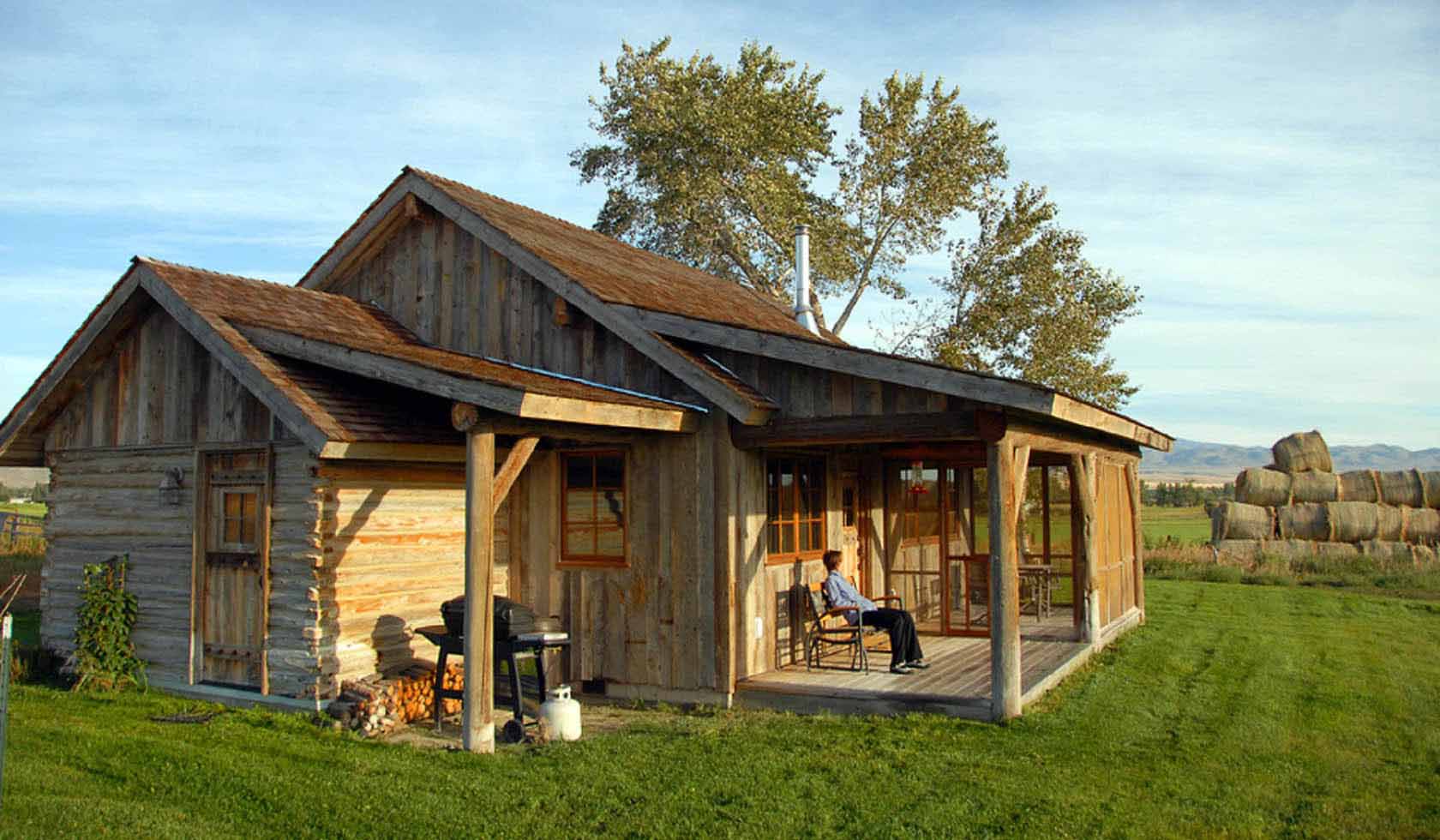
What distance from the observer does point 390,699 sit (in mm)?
8828

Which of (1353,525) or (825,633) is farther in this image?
(1353,525)

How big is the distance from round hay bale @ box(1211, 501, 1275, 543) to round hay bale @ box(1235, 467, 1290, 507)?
41cm

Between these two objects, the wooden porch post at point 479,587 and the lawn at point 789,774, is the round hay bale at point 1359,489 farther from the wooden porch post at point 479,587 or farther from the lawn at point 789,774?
the wooden porch post at point 479,587

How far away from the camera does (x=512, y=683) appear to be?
861 cm

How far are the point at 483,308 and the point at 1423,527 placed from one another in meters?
22.6

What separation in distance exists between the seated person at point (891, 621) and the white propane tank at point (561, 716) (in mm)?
2950

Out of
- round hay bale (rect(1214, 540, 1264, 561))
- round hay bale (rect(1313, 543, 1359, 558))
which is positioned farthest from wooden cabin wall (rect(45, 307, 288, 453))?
round hay bale (rect(1313, 543, 1359, 558))

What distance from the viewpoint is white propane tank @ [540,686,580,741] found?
8.30 m

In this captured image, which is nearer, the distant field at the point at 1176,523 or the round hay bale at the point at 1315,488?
the round hay bale at the point at 1315,488

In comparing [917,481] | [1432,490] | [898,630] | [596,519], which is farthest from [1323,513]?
[596,519]

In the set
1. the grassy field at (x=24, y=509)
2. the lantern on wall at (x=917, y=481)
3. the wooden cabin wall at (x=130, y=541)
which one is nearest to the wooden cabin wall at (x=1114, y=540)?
the lantern on wall at (x=917, y=481)

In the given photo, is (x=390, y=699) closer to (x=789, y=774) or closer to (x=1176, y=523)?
(x=789, y=774)

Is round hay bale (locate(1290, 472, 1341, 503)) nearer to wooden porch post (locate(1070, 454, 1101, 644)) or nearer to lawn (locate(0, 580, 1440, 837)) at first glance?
wooden porch post (locate(1070, 454, 1101, 644))

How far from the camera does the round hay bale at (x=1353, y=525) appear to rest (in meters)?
24.9
